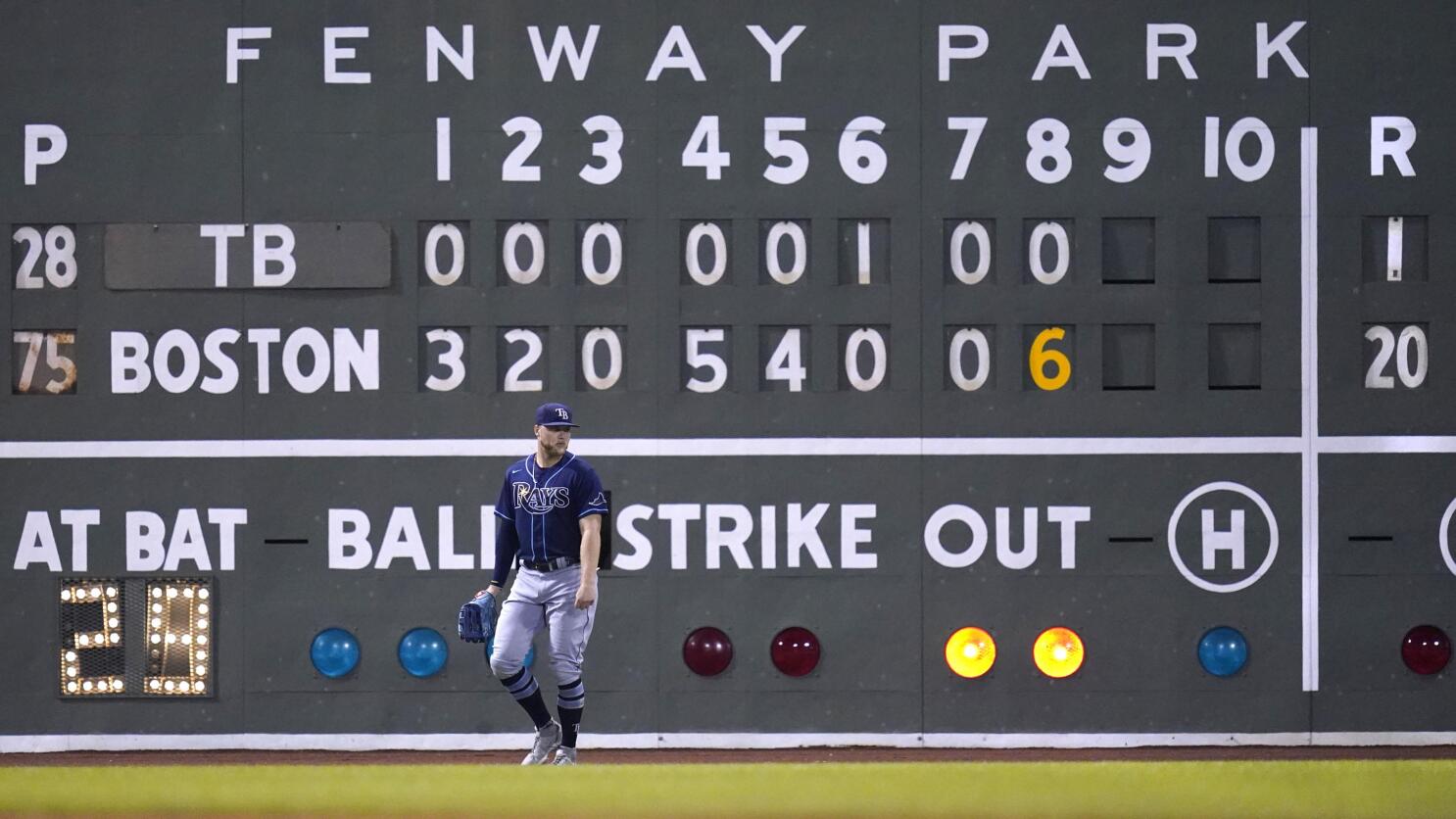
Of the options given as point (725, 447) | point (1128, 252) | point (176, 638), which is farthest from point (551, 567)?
point (1128, 252)

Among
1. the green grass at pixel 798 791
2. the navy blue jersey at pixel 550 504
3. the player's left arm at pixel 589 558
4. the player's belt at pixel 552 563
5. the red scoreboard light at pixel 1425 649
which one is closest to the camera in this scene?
the green grass at pixel 798 791

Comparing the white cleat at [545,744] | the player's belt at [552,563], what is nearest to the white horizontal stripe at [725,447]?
the player's belt at [552,563]

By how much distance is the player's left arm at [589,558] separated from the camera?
6.05 metres

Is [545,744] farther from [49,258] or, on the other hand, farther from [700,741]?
[49,258]

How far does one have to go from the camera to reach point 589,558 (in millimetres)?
6086

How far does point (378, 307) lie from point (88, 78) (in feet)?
4.91

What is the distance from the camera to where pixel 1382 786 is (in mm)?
4203

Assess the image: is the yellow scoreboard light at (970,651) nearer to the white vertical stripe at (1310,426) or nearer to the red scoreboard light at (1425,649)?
the white vertical stripe at (1310,426)

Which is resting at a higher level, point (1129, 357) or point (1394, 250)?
point (1394, 250)

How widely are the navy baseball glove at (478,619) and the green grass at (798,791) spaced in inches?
72.6

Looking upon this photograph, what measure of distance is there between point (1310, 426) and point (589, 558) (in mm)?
2898

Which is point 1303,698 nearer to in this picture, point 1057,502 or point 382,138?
point 1057,502

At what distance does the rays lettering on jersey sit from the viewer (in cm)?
615

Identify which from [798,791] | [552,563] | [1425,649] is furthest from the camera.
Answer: [1425,649]
